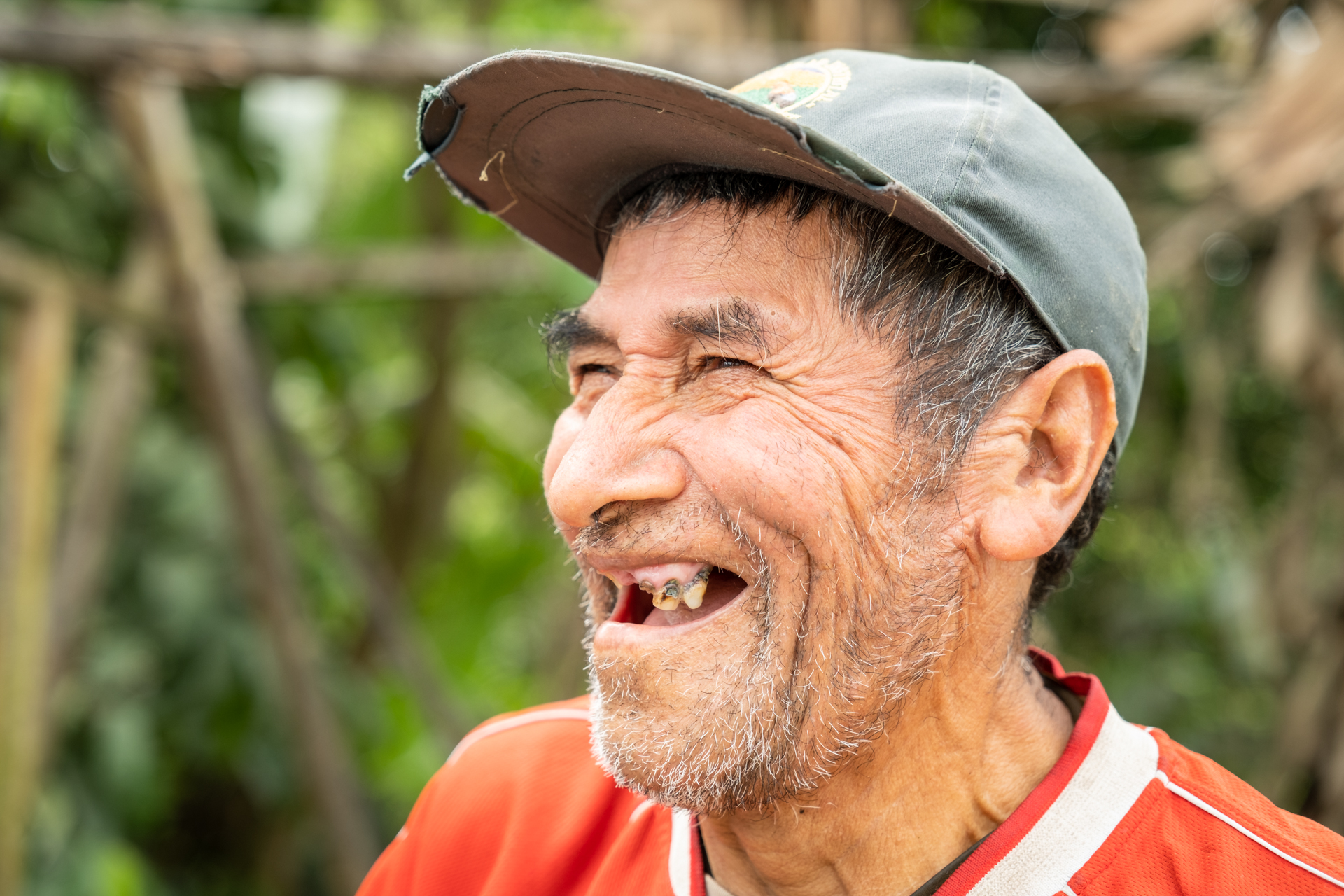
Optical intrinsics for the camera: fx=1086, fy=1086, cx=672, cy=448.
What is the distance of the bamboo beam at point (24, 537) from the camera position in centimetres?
229

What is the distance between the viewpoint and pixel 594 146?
1.24m

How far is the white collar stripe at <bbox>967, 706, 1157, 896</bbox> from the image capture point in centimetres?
106

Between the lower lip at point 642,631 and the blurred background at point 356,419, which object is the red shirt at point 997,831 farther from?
the blurred background at point 356,419

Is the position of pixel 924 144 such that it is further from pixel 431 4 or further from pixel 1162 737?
pixel 431 4

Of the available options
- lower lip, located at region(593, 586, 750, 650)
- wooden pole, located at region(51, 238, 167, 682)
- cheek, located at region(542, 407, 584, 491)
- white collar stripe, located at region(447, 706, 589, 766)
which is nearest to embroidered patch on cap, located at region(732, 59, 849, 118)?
cheek, located at region(542, 407, 584, 491)

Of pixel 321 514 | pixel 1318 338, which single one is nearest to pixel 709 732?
pixel 321 514

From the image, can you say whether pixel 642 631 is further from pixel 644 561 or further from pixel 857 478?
pixel 857 478

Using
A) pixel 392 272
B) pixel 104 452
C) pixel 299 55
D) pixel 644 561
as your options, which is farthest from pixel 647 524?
pixel 392 272

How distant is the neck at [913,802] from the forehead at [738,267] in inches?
16.7

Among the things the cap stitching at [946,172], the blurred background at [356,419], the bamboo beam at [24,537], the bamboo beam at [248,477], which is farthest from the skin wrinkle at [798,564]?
the bamboo beam at [248,477]

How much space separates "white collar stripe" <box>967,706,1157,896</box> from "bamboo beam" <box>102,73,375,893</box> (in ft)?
6.66

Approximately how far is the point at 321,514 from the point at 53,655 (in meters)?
0.84

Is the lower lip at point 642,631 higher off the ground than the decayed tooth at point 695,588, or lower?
lower

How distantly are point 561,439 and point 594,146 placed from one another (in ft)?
1.10
